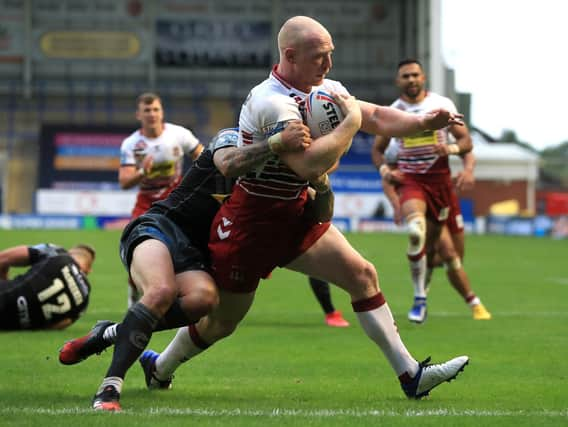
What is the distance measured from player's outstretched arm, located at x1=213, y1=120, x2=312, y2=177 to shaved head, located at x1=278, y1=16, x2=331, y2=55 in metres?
0.44

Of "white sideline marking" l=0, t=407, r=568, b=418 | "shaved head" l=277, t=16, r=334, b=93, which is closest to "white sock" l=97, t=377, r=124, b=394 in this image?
"white sideline marking" l=0, t=407, r=568, b=418

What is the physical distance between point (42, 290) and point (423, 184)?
14.3 feet

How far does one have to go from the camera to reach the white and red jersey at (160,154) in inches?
490

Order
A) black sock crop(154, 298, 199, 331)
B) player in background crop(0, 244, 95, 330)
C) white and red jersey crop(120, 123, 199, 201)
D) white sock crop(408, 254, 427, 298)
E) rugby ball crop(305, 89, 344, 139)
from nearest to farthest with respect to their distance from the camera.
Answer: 1. rugby ball crop(305, 89, 344, 139)
2. black sock crop(154, 298, 199, 331)
3. player in background crop(0, 244, 95, 330)
4. white sock crop(408, 254, 427, 298)
5. white and red jersey crop(120, 123, 199, 201)

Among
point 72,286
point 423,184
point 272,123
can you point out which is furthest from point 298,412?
point 423,184

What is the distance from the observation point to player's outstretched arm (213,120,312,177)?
5.77 m

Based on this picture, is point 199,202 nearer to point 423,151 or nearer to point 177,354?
point 177,354

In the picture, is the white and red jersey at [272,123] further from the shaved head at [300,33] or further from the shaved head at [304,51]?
the shaved head at [300,33]

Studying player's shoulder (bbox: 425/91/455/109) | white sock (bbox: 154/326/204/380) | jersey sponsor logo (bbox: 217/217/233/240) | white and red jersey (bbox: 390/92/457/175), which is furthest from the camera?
white and red jersey (bbox: 390/92/457/175)

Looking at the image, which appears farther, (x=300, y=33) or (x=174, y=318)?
(x=174, y=318)

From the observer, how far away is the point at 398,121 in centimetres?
642

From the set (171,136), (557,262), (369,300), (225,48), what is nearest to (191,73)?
(225,48)

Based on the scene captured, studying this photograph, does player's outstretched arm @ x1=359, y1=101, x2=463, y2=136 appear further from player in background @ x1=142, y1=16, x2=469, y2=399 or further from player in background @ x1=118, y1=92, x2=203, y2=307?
player in background @ x1=118, y1=92, x2=203, y2=307

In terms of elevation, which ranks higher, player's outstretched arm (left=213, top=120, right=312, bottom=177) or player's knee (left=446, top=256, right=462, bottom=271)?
player's outstretched arm (left=213, top=120, right=312, bottom=177)
